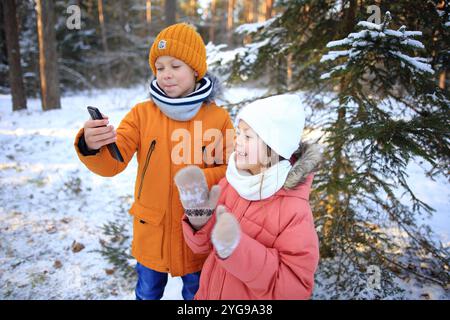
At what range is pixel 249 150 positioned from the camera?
151 cm

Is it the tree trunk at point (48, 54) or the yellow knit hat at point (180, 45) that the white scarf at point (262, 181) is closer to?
the yellow knit hat at point (180, 45)

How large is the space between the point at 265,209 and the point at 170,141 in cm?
84

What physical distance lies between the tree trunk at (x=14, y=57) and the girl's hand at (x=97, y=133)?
11622mm

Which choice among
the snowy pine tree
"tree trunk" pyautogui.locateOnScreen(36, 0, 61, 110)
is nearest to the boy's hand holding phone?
the snowy pine tree

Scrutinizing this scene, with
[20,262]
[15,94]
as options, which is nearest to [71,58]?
[15,94]

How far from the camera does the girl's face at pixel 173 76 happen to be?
178cm

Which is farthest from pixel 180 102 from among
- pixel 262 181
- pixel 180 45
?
pixel 262 181

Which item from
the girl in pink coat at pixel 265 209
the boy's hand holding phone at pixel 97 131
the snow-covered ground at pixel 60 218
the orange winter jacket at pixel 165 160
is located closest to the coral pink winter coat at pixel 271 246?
the girl in pink coat at pixel 265 209

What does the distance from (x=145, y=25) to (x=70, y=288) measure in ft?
70.1

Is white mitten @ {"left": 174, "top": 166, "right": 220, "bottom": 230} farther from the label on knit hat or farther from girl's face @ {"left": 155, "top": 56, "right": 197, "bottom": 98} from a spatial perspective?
the label on knit hat

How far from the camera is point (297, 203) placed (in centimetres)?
144

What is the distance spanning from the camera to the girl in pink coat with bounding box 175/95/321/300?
131 centimetres
